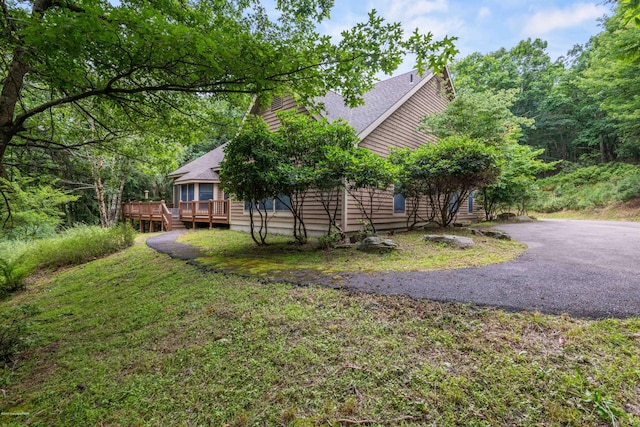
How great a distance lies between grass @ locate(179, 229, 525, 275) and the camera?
15.0 ft

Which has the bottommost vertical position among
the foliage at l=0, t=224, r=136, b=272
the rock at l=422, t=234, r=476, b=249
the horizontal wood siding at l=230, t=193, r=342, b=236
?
the foliage at l=0, t=224, r=136, b=272

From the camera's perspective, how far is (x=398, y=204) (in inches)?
392

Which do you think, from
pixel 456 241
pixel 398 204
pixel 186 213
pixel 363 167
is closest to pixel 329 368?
pixel 363 167

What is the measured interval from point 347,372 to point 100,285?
5.57 meters

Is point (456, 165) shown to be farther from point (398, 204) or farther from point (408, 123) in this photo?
point (408, 123)

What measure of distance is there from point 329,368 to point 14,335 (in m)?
3.92

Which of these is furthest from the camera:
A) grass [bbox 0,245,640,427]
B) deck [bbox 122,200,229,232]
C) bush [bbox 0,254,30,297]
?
deck [bbox 122,200,229,232]

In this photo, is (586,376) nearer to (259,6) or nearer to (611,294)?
(611,294)

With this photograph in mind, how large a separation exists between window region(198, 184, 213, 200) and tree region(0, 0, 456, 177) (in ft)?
36.0

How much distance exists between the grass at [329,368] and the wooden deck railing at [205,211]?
915 centimetres

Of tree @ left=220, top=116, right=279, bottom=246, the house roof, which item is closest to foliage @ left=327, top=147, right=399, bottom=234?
tree @ left=220, top=116, right=279, bottom=246

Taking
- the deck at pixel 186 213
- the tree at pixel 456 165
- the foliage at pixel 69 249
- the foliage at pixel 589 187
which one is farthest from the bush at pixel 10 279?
the foliage at pixel 589 187

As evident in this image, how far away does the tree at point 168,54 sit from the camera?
89.1 inches

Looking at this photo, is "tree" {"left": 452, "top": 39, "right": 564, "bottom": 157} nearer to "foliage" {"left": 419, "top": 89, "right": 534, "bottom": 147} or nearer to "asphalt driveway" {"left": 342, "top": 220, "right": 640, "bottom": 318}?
"foliage" {"left": 419, "top": 89, "right": 534, "bottom": 147}
